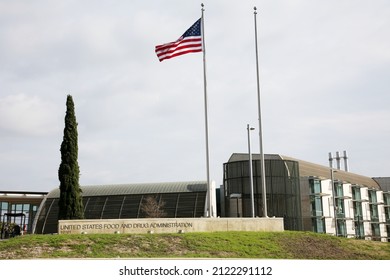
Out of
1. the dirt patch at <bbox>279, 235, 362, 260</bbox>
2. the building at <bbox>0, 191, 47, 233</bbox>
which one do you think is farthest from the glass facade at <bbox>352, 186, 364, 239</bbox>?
the building at <bbox>0, 191, 47, 233</bbox>

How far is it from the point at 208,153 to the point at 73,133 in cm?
1146

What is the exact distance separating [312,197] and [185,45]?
130 ft

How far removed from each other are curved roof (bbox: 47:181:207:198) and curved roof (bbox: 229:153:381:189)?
653 cm

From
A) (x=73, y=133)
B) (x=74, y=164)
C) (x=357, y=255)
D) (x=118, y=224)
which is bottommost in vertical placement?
(x=357, y=255)

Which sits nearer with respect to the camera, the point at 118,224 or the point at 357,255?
the point at 357,255

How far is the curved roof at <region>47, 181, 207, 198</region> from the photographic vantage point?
65.4 meters

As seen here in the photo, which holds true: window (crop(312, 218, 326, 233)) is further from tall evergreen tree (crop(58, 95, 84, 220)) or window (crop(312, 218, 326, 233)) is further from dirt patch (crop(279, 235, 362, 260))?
tall evergreen tree (crop(58, 95, 84, 220))

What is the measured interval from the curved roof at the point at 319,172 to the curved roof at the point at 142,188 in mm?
6531

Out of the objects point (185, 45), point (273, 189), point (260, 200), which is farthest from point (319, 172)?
point (185, 45)

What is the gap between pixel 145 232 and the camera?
107ft
